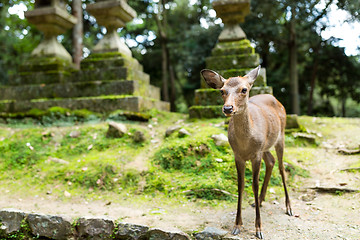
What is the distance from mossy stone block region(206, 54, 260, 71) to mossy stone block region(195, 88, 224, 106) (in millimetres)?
735

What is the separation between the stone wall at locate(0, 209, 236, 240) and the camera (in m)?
3.13

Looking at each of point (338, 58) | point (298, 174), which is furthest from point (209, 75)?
point (338, 58)

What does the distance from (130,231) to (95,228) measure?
18.6 inches

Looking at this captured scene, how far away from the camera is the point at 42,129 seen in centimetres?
634

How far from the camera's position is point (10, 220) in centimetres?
367

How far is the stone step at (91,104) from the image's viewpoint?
23.2 ft

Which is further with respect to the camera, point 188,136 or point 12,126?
point 12,126

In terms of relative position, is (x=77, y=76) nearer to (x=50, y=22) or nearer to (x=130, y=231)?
(x=50, y=22)

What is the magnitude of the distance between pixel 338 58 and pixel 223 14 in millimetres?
8819

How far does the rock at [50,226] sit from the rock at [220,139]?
2.76 metres

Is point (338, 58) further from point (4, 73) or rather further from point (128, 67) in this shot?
point (4, 73)

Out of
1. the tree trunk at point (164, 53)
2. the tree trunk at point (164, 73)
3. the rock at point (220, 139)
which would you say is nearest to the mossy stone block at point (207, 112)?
the rock at point (220, 139)

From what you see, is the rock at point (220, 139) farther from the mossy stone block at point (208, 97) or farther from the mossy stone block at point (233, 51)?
the mossy stone block at point (233, 51)

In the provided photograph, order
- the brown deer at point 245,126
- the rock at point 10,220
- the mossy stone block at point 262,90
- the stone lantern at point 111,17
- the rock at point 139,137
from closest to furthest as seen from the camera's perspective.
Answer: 1. the brown deer at point 245,126
2. the rock at point 10,220
3. the rock at point 139,137
4. the mossy stone block at point 262,90
5. the stone lantern at point 111,17
